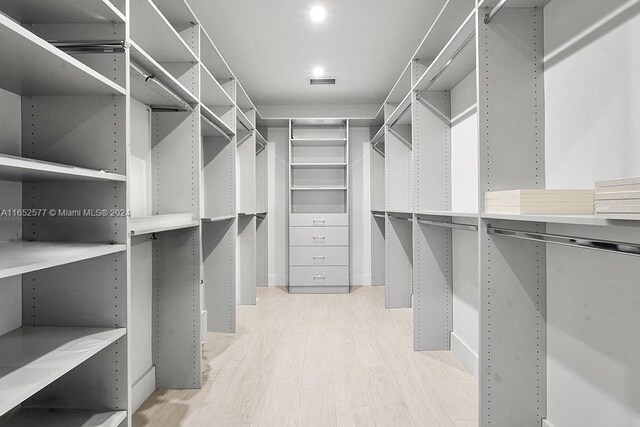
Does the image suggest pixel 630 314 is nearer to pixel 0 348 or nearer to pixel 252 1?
pixel 0 348

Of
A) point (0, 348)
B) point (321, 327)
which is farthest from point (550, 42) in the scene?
point (321, 327)

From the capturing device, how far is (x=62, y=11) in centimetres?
117

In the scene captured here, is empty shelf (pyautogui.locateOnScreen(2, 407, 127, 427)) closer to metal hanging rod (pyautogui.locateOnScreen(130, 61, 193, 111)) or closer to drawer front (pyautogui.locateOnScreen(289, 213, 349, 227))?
metal hanging rod (pyautogui.locateOnScreen(130, 61, 193, 111))

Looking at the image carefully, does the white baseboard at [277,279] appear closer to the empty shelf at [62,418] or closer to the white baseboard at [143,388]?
the white baseboard at [143,388]

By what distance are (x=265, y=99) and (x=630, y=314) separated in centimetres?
409

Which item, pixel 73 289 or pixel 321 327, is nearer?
pixel 73 289

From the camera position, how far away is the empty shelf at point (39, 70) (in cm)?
84

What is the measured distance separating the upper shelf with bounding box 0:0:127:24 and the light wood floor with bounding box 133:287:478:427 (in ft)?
5.81

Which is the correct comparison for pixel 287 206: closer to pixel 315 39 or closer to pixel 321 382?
pixel 315 39

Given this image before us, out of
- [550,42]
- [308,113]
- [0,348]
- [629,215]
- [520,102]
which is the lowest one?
[0,348]

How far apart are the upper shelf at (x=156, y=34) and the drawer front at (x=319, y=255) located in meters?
2.74

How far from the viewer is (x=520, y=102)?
1.55 meters

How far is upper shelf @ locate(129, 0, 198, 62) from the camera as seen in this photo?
1.60 m

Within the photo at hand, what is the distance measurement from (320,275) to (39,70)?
3714 mm
